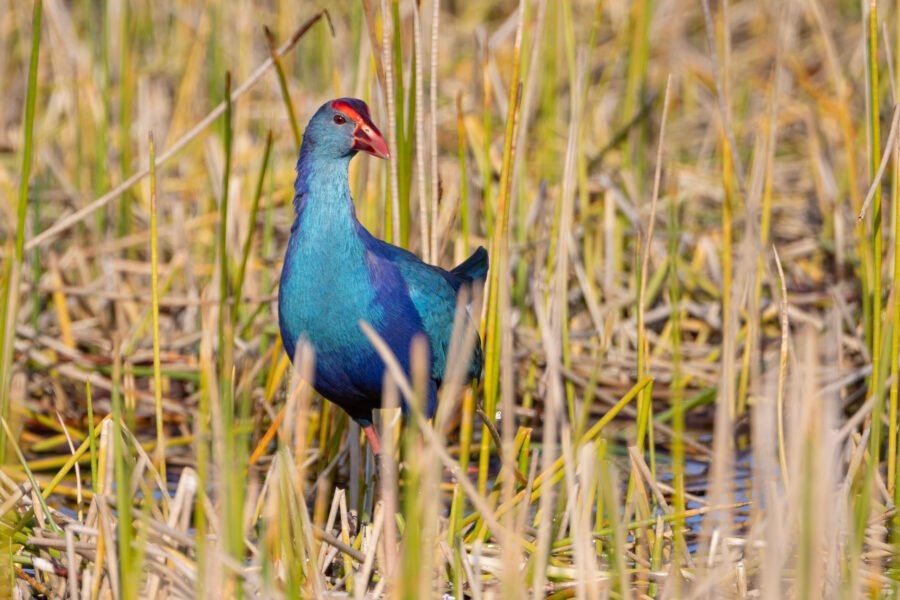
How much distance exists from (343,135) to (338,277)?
27 cm

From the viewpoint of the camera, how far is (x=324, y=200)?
8.09ft

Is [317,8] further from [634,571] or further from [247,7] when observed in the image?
[634,571]

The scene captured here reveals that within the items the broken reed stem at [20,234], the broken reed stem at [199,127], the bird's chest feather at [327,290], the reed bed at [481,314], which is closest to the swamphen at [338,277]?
the bird's chest feather at [327,290]

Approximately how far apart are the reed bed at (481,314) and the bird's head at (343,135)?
171 mm

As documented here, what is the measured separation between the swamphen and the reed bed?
118 mm

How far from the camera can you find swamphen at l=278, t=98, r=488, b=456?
2.46 metres

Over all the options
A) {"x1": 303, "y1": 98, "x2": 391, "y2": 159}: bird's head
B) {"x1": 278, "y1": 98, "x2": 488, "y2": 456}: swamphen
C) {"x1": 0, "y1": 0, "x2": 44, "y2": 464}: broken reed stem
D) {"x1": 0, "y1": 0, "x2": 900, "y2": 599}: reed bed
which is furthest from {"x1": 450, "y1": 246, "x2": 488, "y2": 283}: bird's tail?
{"x1": 0, "y1": 0, "x2": 44, "y2": 464}: broken reed stem

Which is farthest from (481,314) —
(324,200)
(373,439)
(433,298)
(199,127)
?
(199,127)

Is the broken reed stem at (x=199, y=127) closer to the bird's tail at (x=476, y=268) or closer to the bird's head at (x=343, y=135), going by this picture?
the bird's head at (x=343, y=135)

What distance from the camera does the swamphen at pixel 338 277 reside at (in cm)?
246

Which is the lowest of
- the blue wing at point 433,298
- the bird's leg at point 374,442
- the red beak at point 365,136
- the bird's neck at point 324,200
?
the bird's leg at point 374,442

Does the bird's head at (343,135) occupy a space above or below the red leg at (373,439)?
above

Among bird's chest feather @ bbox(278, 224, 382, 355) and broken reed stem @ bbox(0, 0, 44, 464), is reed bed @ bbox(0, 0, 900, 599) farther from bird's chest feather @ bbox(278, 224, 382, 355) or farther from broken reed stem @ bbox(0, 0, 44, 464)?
bird's chest feather @ bbox(278, 224, 382, 355)

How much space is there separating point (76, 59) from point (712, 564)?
343 centimetres
